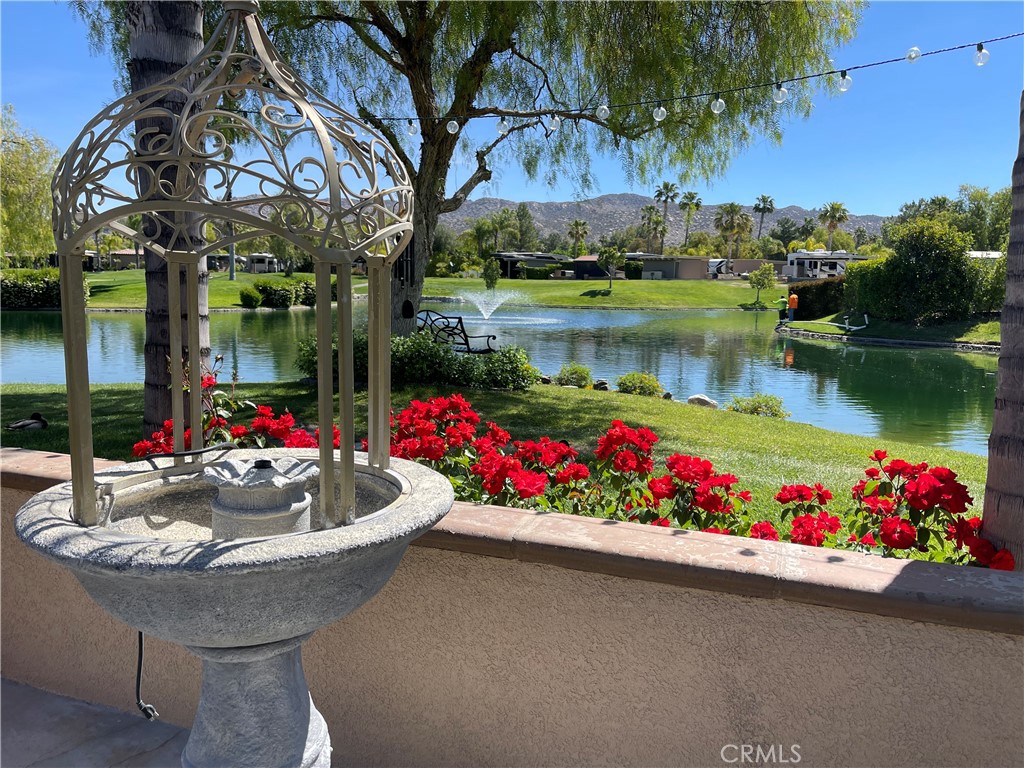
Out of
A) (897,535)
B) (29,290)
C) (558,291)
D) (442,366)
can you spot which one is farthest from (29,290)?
(897,535)

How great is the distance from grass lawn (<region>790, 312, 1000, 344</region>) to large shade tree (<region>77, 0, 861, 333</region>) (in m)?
17.9

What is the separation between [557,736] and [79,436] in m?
1.49

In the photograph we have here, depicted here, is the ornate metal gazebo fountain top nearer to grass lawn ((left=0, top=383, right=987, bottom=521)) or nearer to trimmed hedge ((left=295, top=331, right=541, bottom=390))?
grass lawn ((left=0, top=383, right=987, bottom=521))

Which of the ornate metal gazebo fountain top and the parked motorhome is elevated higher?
the parked motorhome

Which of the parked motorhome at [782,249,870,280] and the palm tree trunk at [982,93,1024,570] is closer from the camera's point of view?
the palm tree trunk at [982,93,1024,570]

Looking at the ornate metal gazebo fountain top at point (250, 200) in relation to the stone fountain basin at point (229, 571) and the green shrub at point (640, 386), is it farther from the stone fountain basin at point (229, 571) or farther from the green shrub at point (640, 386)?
the green shrub at point (640, 386)

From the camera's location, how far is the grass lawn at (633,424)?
5742mm

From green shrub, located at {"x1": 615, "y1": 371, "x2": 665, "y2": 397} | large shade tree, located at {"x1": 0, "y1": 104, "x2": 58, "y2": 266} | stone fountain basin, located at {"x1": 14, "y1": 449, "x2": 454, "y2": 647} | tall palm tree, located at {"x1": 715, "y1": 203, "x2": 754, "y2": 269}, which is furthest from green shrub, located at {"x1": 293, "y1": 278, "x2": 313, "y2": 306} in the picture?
tall palm tree, located at {"x1": 715, "y1": 203, "x2": 754, "y2": 269}

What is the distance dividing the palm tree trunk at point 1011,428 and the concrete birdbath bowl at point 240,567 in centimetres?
160

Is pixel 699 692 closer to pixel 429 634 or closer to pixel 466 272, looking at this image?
pixel 429 634

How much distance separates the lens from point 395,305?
10.0 m

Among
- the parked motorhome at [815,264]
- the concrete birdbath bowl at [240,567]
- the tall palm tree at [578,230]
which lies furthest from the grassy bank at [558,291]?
the concrete birdbath bowl at [240,567]

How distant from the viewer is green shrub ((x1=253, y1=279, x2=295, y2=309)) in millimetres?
30812

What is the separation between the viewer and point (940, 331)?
23.6 metres
